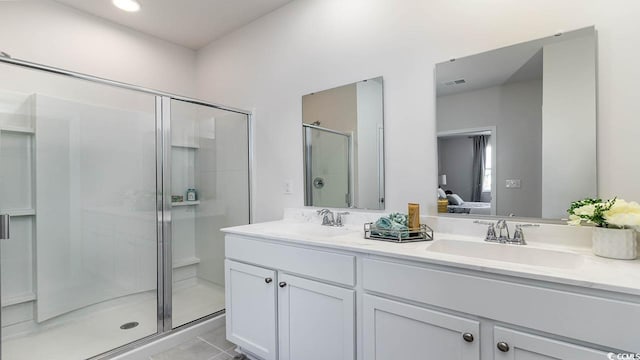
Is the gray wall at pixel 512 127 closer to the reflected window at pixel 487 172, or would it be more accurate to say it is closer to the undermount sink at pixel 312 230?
the reflected window at pixel 487 172

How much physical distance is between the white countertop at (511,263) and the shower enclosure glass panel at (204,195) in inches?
32.8

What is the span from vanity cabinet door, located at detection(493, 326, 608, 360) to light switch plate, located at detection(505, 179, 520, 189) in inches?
29.7

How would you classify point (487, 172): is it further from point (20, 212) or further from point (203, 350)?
point (20, 212)

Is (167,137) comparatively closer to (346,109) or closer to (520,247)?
(346,109)

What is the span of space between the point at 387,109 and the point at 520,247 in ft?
3.33

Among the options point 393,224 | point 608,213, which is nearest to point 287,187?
point 393,224

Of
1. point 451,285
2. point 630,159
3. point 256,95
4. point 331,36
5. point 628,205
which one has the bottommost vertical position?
point 451,285

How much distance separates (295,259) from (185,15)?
2.26 metres

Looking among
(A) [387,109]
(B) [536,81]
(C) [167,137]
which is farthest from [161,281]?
(B) [536,81]

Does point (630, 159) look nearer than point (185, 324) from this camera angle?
Yes

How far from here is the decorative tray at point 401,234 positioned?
1503mm

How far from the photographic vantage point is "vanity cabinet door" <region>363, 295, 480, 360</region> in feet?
3.63

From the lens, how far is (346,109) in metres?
2.09

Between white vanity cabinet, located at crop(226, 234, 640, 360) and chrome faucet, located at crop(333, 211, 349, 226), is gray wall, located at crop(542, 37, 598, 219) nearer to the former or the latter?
white vanity cabinet, located at crop(226, 234, 640, 360)
